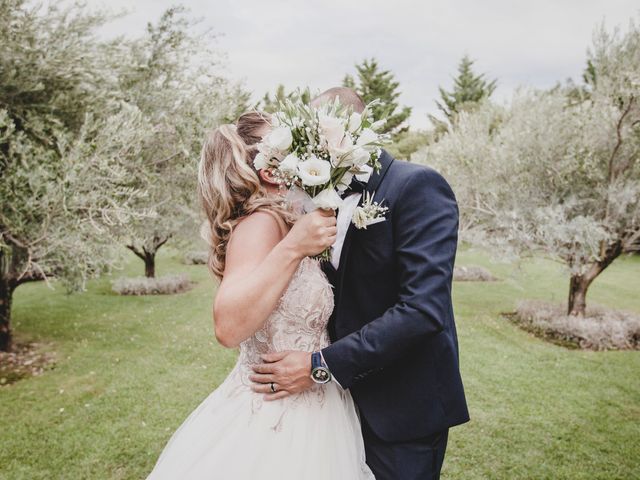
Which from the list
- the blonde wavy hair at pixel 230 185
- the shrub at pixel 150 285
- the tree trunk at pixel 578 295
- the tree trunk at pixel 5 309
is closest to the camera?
the blonde wavy hair at pixel 230 185

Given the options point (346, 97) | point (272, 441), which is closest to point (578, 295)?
point (346, 97)

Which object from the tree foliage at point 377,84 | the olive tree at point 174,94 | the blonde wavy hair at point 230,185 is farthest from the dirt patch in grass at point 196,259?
the tree foliage at point 377,84

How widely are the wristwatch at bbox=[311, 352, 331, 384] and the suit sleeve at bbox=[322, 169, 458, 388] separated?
0.05 metres

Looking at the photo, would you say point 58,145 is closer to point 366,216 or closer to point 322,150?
point 322,150

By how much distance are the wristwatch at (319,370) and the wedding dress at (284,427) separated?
200mm

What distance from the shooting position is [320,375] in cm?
223

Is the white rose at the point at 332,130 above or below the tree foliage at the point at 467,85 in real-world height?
below

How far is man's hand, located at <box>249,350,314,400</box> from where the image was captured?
2.27 meters

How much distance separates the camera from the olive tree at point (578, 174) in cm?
895

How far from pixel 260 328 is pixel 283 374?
265 millimetres

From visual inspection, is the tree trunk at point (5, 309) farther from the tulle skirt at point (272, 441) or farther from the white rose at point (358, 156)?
the white rose at point (358, 156)

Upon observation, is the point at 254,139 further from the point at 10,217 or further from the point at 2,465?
the point at 10,217

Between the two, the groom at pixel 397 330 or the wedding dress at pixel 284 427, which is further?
the wedding dress at pixel 284 427

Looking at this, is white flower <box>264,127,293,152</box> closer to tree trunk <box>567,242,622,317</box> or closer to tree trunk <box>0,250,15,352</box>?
tree trunk <box>0,250,15,352</box>
